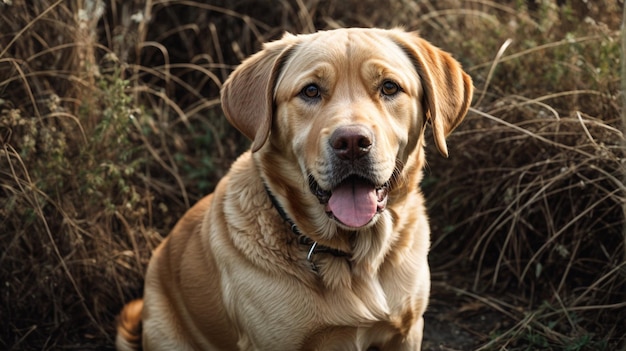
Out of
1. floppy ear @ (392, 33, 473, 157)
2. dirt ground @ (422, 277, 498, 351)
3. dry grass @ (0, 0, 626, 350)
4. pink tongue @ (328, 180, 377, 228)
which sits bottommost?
dirt ground @ (422, 277, 498, 351)

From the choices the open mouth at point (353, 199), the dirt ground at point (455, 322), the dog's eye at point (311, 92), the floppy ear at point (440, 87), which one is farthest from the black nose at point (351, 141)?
the dirt ground at point (455, 322)

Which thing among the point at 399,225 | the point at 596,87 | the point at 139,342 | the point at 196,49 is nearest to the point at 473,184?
the point at 596,87

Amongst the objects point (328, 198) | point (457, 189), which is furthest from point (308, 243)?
point (457, 189)

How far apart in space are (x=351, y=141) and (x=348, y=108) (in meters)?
0.21

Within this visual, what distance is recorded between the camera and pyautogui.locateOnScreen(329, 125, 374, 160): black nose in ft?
9.37

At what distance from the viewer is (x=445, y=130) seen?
331 centimetres

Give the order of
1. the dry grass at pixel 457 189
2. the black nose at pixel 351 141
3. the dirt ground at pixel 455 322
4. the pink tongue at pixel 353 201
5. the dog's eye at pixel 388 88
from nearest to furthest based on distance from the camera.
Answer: the black nose at pixel 351 141
the pink tongue at pixel 353 201
the dog's eye at pixel 388 88
the dry grass at pixel 457 189
the dirt ground at pixel 455 322

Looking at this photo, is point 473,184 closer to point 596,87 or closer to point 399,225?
point 596,87

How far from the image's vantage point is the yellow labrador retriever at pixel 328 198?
304 cm

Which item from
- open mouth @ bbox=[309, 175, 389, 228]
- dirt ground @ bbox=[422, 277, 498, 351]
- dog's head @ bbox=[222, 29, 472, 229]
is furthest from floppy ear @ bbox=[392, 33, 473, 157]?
dirt ground @ bbox=[422, 277, 498, 351]

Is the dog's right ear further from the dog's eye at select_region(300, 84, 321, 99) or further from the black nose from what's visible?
the black nose

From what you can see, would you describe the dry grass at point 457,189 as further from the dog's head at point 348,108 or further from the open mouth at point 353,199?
the open mouth at point 353,199

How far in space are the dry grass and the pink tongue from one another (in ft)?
4.60

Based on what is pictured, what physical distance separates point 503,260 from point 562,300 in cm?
58
